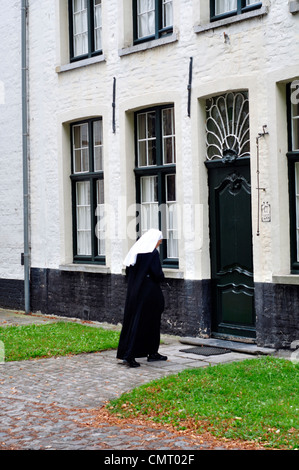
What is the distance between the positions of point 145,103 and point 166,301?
333 cm

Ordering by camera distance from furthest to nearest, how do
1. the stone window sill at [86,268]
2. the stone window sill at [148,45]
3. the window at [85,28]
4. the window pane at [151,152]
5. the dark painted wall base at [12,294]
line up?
the dark painted wall base at [12,294]
the window at [85,28]
the stone window sill at [86,268]
the window pane at [151,152]
the stone window sill at [148,45]

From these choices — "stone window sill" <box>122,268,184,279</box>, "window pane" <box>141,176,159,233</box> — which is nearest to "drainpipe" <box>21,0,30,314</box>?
"window pane" <box>141,176,159,233</box>

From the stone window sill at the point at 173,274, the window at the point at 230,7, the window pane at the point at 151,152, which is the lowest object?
the stone window sill at the point at 173,274

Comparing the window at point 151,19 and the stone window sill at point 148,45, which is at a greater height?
the window at point 151,19

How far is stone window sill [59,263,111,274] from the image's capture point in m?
14.2

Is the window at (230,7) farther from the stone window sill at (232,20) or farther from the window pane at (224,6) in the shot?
the stone window sill at (232,20)

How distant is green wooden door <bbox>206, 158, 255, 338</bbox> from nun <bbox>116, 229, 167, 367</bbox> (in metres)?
1.93

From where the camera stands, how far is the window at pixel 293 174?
428 inches

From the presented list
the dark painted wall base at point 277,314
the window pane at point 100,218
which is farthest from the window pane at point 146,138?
the dark painted wall base at point 277,314

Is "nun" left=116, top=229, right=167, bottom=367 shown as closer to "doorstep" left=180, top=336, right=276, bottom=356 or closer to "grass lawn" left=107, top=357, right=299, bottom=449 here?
"grass lawn" left=107, top=357, right=299, bottom=449

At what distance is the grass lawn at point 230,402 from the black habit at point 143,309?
1118 millimetres

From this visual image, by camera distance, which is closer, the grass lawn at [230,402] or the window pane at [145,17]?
the grass lawn at [230,402]

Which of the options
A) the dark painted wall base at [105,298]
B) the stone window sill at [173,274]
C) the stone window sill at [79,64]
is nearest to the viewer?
the dark painted wall base at [105,298]
